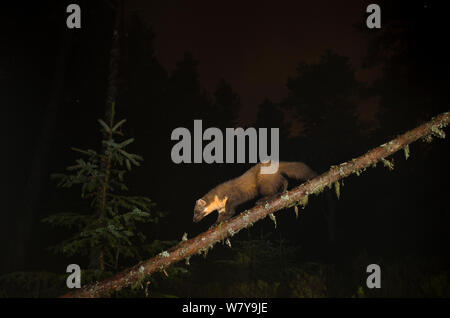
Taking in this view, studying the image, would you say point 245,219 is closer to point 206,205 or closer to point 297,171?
point 206,205

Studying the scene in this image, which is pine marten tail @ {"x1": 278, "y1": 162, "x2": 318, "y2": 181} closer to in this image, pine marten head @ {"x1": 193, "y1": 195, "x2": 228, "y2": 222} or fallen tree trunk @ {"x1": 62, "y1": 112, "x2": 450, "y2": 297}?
pine marten head @ {"x1": 193, "y1": 195, "x2": 228, "y2": 222}

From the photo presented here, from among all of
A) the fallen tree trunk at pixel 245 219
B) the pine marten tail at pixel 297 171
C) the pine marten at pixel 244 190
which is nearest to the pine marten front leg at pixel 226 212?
the pine marten at pixel 244 190

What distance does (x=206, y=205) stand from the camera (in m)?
4.11

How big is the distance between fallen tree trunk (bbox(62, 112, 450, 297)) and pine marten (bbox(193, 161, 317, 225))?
1.34 metres

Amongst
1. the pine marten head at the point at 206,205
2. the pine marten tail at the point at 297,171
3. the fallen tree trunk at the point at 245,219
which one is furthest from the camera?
the pine marten tail at the point at 297,171

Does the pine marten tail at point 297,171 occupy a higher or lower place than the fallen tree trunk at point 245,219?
higher

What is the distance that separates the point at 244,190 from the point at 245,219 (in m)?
1.71

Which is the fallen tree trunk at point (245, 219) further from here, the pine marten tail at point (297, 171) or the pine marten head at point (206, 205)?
the pine marten tail at point (297, 171)

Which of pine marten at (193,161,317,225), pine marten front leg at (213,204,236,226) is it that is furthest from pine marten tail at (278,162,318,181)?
pine marten front leg at (213,204,236,226)

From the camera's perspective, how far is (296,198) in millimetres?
2756

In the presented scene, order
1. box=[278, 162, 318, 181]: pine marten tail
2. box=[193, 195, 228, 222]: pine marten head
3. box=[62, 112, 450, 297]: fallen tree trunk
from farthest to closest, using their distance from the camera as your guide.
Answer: box=[278, 162, 318, 181]: pine marten tail
box=[193, 195, 228, 222]: pine marten head
box=[62, 112, 450, 297]: fallen tree trunk

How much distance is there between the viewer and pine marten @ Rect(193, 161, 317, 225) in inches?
163

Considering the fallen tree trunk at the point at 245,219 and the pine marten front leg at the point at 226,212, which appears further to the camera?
the pine marten front leg at the point at 226,212

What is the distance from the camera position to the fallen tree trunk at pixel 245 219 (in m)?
2.69
